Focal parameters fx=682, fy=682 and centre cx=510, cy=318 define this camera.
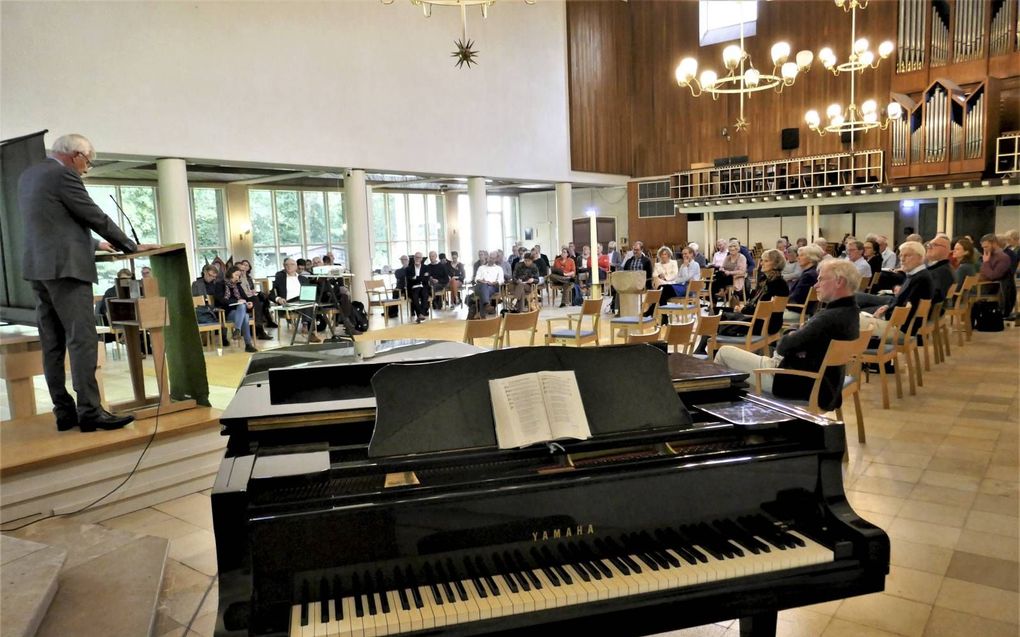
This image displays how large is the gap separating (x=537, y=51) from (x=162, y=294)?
1322cm

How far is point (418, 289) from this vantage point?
12.4 metres

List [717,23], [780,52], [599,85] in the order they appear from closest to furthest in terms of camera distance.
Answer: [780,52] → [599,85] → [717,23]

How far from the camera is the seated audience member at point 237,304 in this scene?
924cm

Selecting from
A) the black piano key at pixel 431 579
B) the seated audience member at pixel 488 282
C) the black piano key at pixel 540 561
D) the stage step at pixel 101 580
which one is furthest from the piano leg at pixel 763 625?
the seated audience member at pixel 488 282

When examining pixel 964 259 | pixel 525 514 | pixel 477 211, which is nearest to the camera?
pixel 525 514

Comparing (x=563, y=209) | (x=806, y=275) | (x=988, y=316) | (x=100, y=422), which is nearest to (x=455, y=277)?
(x=563, y=209)

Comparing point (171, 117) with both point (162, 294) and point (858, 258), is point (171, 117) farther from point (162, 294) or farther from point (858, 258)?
point (858, 258)

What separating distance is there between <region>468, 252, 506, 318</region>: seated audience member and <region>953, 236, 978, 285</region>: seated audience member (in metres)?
6.72

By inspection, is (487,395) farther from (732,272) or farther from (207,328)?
(732,272)

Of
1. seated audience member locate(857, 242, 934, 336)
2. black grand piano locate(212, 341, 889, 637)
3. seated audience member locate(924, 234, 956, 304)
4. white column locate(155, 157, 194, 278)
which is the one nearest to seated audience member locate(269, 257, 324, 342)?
white column locate(155, 157, 194, 278)

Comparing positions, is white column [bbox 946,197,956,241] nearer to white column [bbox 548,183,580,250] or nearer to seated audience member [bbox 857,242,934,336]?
white column [bbox 548,183,580,250]

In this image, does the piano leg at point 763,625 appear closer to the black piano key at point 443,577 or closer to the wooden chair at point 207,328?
the black piano key at point 443,577

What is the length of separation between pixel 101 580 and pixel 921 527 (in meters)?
3.70

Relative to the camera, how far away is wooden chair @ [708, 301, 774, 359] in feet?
18.6
